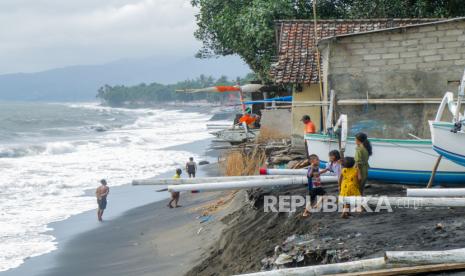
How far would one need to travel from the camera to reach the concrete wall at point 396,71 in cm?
1587

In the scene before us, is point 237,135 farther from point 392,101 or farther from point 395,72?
point 392,101

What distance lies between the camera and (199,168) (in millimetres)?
32062

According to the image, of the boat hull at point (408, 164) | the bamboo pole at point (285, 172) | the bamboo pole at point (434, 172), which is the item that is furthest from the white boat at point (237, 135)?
the bamboo pole at point (434, 172)

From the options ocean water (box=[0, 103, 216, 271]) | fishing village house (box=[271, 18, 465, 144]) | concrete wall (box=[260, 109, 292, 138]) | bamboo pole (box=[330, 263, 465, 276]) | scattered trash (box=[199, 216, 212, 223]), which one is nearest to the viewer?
bamboo pole (box=[330, 263, 465, 276])

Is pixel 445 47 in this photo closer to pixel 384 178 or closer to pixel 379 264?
pixel 384 178

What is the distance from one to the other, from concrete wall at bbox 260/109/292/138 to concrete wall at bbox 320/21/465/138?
700cm

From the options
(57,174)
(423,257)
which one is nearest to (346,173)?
(423,257)

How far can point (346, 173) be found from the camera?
36.7 feet

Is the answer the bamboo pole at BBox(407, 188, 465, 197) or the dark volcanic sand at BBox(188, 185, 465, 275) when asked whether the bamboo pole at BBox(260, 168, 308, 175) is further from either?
the bamboo pole at BBox(407, 188, 465, 197)

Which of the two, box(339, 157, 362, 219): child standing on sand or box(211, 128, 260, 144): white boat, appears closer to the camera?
box(339, 157, 362, 219): child standing on sand

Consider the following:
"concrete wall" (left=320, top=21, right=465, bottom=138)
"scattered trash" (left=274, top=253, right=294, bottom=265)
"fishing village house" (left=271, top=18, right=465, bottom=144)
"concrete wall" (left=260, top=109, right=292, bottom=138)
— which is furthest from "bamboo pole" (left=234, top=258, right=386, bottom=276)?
"concrete wall" (left=260, top=109, right=292, bottom=138)

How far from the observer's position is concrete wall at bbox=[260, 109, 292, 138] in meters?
23.4

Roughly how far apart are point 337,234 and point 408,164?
3350 millimetres

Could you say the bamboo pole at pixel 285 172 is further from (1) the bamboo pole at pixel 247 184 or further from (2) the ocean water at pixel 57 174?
(2) the ocean water at pixel 57 174
